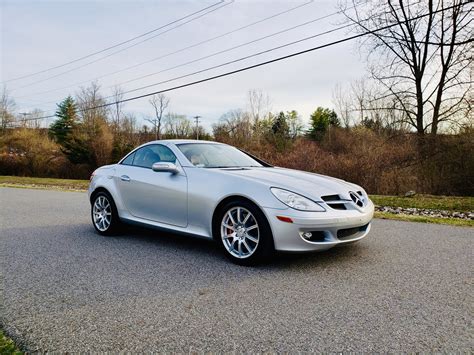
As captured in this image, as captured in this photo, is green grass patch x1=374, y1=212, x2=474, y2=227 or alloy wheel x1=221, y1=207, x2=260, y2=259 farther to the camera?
green grass patch x1=374, y1=212, x2=474, y2=227

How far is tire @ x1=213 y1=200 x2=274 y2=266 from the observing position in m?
3.87

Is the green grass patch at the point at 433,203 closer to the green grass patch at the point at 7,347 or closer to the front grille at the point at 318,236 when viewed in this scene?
the front grille at the point at 318,236

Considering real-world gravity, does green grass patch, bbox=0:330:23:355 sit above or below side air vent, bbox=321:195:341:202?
below

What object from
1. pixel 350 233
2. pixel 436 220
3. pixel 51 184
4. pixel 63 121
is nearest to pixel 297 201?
pixel 350 233

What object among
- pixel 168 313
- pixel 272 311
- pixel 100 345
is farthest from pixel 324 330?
pixel 100 345

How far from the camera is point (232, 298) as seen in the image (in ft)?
10.2

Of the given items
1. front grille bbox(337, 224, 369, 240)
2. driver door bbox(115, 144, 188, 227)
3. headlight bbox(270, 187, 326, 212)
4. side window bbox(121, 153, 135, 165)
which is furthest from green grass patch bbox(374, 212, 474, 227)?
side window bbox(121, 153, 135, 165)

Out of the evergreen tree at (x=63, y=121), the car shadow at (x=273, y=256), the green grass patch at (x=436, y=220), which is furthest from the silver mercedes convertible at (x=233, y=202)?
the evergreen tree at (x=63, y=121)

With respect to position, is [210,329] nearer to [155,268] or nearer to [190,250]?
[155,268]

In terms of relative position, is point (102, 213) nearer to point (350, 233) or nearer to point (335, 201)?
point (335, 201)

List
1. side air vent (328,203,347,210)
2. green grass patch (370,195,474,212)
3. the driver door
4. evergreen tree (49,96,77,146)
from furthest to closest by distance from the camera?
evergreen tree (49,96,77,146) < green grass patch (370,195,474,212) < the driver door < side air vent (328,203,347,210)

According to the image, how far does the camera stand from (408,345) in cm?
230

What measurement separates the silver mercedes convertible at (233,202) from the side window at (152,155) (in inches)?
0.6

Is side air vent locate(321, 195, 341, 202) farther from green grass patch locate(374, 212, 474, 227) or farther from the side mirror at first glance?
green grass patch locate(374, 212, 474, 227)
